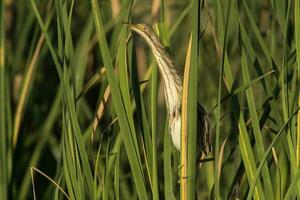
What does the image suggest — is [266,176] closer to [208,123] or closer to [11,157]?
[208,123]

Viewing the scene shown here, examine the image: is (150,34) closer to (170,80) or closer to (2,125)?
(170,80)

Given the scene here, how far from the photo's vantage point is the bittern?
1.71 metres

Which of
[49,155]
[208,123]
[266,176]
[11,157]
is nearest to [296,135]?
[266,176]

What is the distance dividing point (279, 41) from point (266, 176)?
1.28 m

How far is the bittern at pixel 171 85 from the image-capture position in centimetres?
171

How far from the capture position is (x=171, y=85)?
69.9 inches

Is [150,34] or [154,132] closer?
[154,132]

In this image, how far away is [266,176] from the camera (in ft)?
5.09

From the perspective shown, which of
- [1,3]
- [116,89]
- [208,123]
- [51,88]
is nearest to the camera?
[116,89]

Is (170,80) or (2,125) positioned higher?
(170,80)

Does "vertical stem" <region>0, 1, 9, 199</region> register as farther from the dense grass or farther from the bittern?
the bittern

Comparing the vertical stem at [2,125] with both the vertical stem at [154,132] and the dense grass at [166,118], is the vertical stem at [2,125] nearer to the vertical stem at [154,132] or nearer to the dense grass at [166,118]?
the dense grass at [166,118]

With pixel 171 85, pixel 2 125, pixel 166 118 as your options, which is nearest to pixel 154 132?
pixel 166 118

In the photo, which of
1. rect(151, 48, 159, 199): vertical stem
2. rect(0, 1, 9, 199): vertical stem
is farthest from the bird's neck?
rect(0, 1, 9, 199): vertical stem
